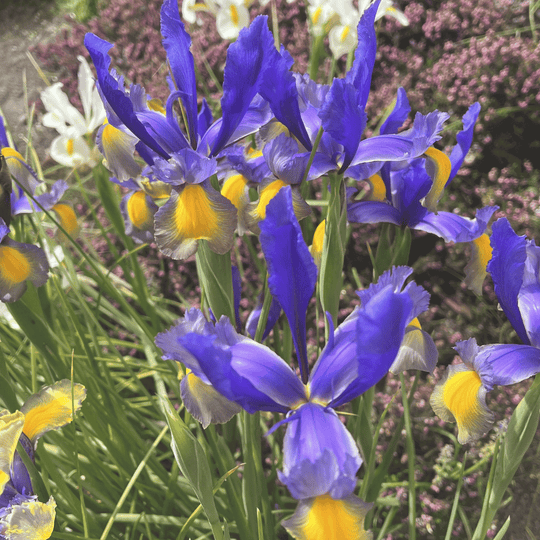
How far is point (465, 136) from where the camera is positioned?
92 cm

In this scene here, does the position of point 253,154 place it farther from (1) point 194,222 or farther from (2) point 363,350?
(2) point 363,350

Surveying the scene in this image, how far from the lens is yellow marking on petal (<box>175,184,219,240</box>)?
0.73 metres

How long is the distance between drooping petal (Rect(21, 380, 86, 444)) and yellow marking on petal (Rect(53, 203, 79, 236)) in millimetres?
517

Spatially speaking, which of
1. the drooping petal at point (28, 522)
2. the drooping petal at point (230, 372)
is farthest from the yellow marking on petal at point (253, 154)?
the drooping petal at point (28, 522)

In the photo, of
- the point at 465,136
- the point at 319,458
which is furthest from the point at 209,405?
the point at 465,136

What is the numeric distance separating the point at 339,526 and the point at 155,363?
1081mm

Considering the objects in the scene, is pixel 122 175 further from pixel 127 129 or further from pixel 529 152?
pixel 529 152

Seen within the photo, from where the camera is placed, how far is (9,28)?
149 inches

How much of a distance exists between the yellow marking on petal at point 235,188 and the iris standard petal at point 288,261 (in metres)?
0.27

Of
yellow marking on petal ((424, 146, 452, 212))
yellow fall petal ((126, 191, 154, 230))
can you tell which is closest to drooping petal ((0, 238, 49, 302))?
yellow fall petal ((126, 191, 154, 230))

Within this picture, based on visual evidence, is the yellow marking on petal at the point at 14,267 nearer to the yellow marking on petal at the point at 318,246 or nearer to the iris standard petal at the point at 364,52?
the yellow marking on petal at the point at 318,246

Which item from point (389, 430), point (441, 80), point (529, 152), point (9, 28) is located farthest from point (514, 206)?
point (9, 28)

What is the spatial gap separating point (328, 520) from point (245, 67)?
0.58 meters

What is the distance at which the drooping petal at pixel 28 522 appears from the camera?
0.65 meters
